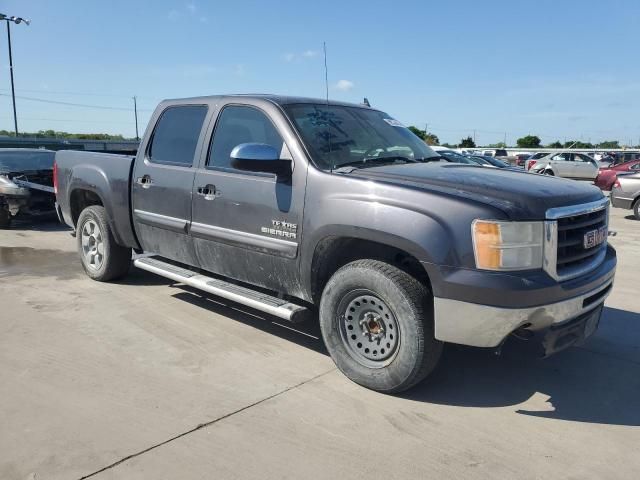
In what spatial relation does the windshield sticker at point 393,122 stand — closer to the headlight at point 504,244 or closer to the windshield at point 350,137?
the windshield at point 350,137

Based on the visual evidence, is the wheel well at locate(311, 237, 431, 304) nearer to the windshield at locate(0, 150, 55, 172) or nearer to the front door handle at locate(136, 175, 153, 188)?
the front door handle at locate(136, 175, 153, 188)

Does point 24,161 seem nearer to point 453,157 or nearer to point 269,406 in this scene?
point 453,157

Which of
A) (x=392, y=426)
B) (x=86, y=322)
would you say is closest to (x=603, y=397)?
(x=392, y=426)

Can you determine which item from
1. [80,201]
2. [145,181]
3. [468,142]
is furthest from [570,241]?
[468,142]

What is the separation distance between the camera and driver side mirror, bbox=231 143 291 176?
3.78m

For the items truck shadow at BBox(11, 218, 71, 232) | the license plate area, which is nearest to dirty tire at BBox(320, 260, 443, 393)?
the license plate area

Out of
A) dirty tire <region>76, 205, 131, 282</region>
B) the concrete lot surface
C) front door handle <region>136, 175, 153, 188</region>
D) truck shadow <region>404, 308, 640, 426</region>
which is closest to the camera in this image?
the concrete lot surface

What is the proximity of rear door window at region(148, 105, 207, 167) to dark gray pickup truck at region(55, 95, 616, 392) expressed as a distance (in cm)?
2

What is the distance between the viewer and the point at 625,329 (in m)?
4.92

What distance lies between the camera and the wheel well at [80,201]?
624cm

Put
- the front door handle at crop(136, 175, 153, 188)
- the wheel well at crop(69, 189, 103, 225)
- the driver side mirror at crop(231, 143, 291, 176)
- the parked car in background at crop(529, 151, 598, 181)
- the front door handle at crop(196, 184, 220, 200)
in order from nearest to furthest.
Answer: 1. the driver side mirror at crop(231, 143, 291, 176)
2. the front door handle at crop(196, 184, 220, 200)
3. the front door handle at crop(136, 175, 153, 188)
4. the wheel well at crop(69, 189, 103, 225)
5. the parked car in background at crop(529, 151, 598, 181)

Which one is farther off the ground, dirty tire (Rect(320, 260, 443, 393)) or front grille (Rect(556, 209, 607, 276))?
front grille (Rect(556, 209, 607, 276))

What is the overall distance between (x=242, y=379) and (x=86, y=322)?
1.89 metres

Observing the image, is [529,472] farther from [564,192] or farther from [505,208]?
[564,192]
